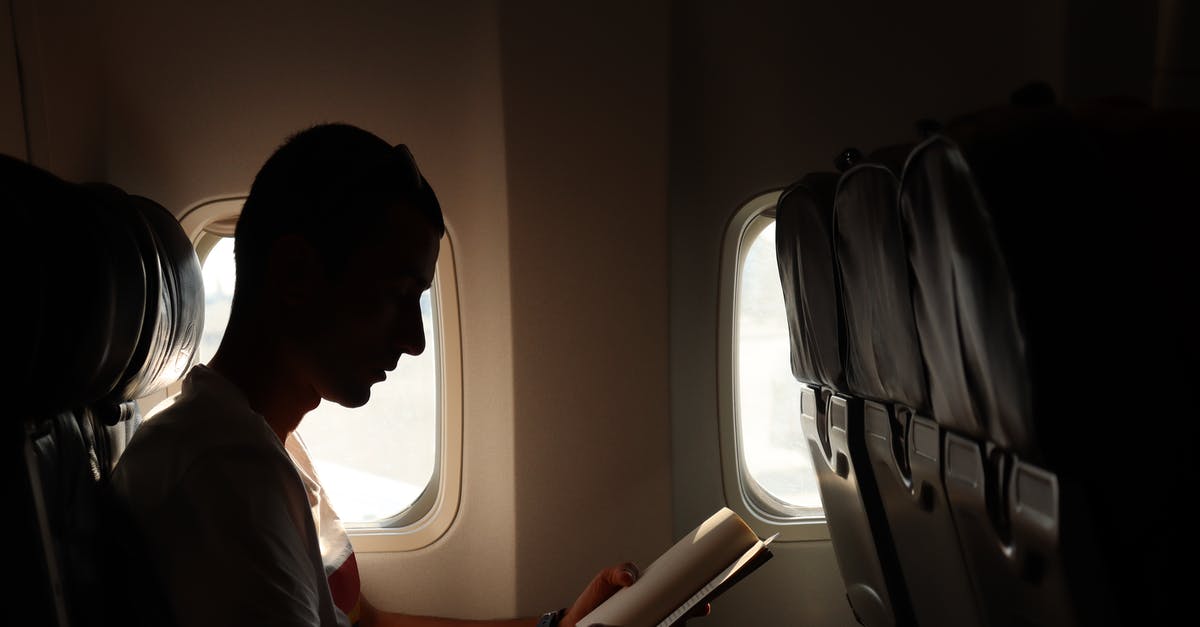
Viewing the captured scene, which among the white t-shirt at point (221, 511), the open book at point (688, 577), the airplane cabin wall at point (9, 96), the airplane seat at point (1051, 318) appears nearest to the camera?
the airplane seat at point (1051, 318)

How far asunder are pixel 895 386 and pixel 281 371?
0.96 meters

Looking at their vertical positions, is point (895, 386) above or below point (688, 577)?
above

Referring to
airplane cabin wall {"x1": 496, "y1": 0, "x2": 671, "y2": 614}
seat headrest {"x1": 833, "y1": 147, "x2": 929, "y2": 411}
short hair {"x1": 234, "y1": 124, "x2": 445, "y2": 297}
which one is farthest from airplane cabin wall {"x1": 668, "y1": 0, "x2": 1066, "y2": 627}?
short hair {"x1": 234, "y1": 124, "x2": 445, "y2": 297}

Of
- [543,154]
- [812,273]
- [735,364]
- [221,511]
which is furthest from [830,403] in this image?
[221,511]

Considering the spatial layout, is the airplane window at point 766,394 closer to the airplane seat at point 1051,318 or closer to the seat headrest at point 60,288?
the airplane seat at point 1051,318

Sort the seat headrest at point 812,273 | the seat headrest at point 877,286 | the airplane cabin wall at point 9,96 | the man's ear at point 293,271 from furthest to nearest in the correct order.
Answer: the airplane cabin wall at point 9,96 → the seat headrest at point 812,273 → the seat headrest at point 877,286 → the man's ear at point 293,271

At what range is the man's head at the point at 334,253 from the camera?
114 cm

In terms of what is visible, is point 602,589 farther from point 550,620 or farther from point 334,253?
point 334,253

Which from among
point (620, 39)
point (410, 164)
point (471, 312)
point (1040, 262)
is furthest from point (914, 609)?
point (620, 39)

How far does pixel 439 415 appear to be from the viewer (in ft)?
9.59

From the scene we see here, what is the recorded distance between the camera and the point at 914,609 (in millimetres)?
1811

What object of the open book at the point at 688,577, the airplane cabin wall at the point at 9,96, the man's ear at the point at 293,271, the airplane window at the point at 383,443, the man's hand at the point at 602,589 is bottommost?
the airplane window at the point at 383,443

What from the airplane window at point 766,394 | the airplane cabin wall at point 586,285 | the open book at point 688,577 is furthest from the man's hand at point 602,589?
the airplane window at point 766,394

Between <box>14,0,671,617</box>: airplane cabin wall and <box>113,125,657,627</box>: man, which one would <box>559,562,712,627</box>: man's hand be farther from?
<box>14,0,671,617</box>: airplane cabin wall
